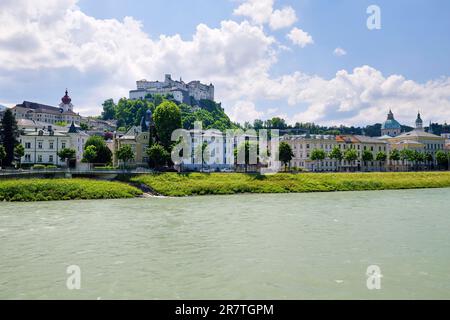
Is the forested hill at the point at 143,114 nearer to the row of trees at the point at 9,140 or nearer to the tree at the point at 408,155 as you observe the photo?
the tree at the point at 408,155

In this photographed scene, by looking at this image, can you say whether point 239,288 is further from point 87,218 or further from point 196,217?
point 87,218

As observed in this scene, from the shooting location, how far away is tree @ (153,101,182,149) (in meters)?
70.9

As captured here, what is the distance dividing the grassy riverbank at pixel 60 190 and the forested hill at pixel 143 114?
84859mm

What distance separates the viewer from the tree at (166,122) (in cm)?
→ 7094

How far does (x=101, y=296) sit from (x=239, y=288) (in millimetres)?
4484

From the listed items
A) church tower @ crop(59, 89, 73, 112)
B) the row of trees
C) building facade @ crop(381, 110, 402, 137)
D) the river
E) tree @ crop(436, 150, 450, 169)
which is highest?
church tower @ crop(59, 89, 73, 112)

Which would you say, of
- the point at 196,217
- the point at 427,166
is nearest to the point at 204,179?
the point at 196,217

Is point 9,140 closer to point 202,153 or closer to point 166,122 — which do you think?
point 166,122

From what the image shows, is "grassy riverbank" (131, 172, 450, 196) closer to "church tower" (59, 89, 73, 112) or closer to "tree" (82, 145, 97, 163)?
"tree" (82, 145, 97, 163)

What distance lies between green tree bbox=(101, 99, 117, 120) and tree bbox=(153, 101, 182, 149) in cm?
11454

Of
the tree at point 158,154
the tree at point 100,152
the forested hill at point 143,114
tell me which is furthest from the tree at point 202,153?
the forested hill at point 143,114

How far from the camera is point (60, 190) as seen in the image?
1907 inches

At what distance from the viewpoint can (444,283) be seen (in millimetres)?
14570

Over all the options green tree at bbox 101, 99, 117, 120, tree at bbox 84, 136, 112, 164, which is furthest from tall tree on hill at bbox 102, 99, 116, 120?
tree at bbox 84, 136, 112, 164
